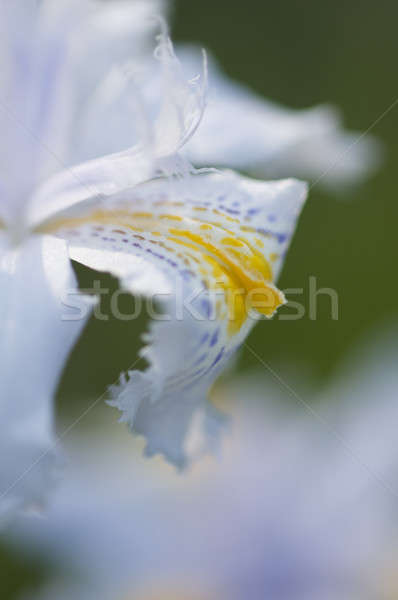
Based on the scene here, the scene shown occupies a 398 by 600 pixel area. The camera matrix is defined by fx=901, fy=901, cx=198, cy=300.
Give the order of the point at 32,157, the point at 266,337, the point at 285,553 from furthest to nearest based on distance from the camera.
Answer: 1. the point at 266,337
2. the point at 285,553
3. the point at 32,157

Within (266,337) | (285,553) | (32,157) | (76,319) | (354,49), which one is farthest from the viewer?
(354,49)

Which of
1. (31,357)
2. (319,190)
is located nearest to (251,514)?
(31,357)

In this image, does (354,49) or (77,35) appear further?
(354,49)

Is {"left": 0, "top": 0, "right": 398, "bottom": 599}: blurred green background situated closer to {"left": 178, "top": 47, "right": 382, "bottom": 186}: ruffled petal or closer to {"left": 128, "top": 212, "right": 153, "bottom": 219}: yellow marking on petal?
{"left": 178, "top": 47, "right": 382, "bottom": 186}: ruffled petal

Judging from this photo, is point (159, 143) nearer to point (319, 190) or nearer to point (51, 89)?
point (51, 89)

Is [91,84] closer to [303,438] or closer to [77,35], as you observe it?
[77,35]

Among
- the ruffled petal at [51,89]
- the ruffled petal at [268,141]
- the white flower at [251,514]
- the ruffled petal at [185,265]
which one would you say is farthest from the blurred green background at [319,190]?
the ruffled petal at [185,265]

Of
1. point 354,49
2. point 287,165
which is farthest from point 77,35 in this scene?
point 354,49

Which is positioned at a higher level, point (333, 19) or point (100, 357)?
point (333, 19)

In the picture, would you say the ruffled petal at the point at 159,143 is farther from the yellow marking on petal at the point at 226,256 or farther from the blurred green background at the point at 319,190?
the blurred green background at the point at 319,190
